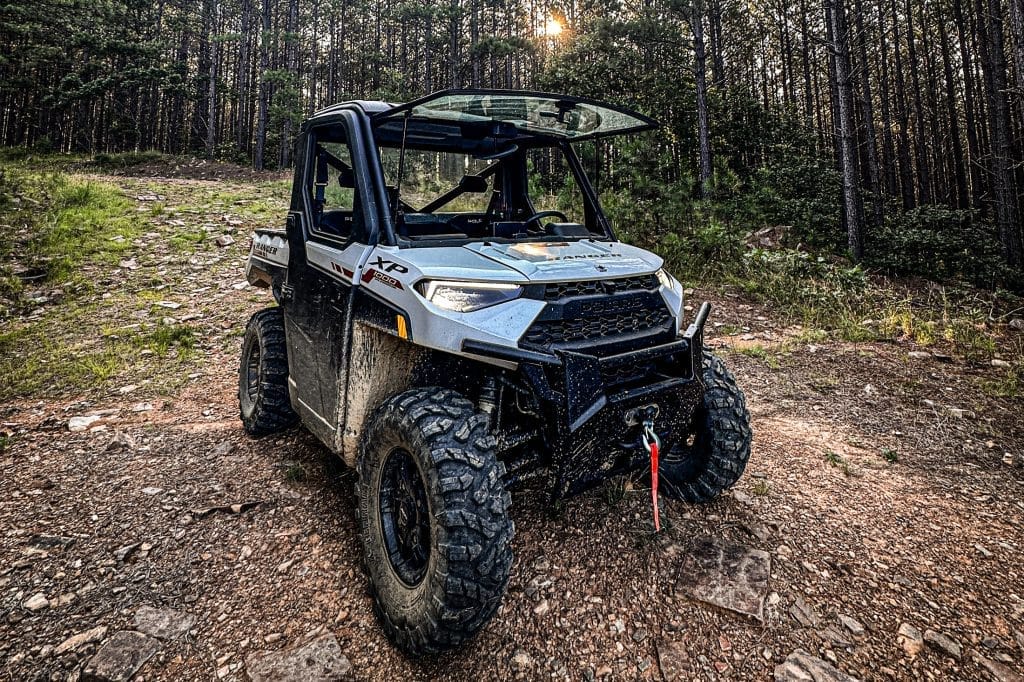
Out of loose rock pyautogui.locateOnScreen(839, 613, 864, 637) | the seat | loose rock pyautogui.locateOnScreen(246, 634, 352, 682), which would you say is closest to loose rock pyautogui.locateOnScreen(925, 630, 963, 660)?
loose rock pyautogui.locateOnScreen(839, 613, 864, 637)

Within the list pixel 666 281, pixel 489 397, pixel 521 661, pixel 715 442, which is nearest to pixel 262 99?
pixel 666 281

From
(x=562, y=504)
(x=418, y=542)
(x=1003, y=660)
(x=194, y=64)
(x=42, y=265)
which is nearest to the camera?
(x=1003, y=660)

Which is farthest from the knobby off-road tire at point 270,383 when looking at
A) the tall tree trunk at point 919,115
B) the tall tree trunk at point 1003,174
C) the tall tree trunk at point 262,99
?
the tall tree trunk at point 919,115

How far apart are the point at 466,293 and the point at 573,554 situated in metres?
1.43

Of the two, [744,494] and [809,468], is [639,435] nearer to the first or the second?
[744,494]

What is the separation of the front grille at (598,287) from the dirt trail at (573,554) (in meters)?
1.26

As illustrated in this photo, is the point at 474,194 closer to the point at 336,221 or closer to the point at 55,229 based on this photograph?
the point at 336,221

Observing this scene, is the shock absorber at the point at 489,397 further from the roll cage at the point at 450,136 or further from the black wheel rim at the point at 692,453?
the black wheel rim at the point at 692,453

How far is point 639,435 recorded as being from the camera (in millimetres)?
2451

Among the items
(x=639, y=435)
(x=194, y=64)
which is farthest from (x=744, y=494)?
(x=194, y=64)

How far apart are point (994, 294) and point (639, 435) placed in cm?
937

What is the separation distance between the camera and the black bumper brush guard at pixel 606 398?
2119 mm

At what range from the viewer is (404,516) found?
242 centimetres

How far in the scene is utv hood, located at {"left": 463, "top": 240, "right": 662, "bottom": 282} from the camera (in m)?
2.35
